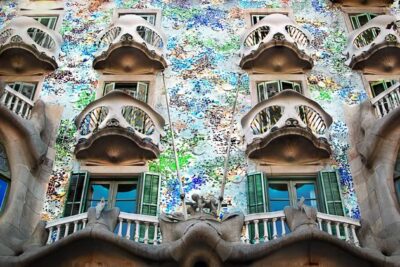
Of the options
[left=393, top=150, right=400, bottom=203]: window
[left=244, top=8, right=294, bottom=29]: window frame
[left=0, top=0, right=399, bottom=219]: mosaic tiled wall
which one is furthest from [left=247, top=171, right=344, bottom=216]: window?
[left=244, top=8, right=294, bottom=29]: window frame

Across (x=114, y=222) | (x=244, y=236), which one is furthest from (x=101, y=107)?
(x=244, y=236)

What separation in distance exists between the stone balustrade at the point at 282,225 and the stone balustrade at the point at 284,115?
2.39m

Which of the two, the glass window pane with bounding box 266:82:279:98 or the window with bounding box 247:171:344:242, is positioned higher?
the glass window pane with bounding box 266:82:279:98

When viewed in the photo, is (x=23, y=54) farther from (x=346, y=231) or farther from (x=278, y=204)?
(x=346, y=231)

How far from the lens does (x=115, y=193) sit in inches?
518

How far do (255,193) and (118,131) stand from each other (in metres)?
3.15

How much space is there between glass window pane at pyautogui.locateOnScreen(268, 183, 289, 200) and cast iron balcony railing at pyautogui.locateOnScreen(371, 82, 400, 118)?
8.81ft

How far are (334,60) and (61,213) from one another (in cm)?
806

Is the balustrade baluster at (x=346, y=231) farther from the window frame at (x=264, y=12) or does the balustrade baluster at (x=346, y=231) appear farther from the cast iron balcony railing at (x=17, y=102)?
the window frame at (x=264, y=12)

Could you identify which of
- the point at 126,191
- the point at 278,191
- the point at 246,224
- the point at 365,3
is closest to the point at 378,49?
the point at 365,3

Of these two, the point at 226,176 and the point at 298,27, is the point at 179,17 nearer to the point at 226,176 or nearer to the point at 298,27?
the point at 298,27

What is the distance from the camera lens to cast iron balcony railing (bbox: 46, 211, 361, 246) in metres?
11.4

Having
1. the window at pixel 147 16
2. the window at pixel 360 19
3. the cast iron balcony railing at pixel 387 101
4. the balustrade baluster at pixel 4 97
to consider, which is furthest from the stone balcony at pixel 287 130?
the balustrade baluster at pixel 4 97

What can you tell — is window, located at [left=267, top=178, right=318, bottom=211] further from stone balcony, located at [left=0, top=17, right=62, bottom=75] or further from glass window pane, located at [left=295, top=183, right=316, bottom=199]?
stone balcony, located at [left=0, top=17, right=62, bottom=75]
